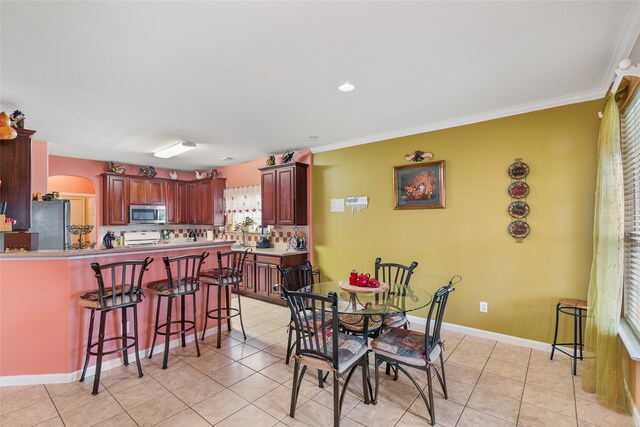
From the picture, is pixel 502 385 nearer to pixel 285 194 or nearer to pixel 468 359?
pixel 468 359

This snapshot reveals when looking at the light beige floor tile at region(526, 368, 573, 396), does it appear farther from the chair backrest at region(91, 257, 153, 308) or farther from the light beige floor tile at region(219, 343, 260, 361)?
the chair backrest at region(91, 257, 153, 308)

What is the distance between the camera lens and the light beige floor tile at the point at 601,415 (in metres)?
2.04

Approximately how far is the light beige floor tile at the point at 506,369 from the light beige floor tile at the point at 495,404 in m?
0.38

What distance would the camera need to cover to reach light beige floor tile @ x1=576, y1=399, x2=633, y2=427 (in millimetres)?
2039

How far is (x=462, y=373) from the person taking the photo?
8.87 feet

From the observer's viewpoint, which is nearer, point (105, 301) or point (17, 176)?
point (105, 301)

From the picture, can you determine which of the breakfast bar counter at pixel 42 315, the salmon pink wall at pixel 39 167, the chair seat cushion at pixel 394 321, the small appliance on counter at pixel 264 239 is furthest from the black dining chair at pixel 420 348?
the salmon pink wall at pixel 39 167

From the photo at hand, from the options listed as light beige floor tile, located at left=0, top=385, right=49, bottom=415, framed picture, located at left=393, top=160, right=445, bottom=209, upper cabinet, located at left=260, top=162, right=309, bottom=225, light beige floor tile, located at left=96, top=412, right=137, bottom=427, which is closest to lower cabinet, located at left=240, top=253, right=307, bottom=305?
upper cabinet, located at left=260, top=162, right=309, bottom=225

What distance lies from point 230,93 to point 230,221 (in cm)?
391

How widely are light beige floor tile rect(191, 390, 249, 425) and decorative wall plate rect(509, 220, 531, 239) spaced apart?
10.1 feet

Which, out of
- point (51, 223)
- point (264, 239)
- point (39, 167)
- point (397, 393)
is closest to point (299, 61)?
point (397, 393)

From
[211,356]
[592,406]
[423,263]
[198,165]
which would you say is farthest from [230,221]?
[592,406]

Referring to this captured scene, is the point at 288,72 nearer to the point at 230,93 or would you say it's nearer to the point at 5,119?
the point at 230,93

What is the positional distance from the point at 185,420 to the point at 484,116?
4009 mm
